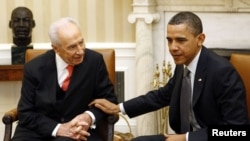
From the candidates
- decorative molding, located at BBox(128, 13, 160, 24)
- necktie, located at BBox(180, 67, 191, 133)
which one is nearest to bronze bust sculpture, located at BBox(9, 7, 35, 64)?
decorative molding, located at BBox(128, 13, 160, 24)

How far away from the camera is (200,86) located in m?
2.80

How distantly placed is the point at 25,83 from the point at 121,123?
171 centimetres

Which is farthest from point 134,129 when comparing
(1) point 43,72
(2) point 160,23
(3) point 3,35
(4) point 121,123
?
(1) point 43,72

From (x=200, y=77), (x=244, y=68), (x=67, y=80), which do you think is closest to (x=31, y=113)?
(x=67, y=80)

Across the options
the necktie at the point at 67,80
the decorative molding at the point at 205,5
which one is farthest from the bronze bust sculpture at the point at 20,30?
the necktie at the point at 67,80

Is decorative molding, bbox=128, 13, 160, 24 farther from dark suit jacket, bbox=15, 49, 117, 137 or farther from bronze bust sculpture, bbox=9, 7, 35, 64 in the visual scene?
dark suit jacket, bbox=15, 49, 117, 137

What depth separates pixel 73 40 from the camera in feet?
Answer: 9.91

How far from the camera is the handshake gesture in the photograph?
301 cm

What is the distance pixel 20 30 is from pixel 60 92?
4.53 feet

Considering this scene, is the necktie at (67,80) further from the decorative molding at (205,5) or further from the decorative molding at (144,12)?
the decorative molding at (205,5)

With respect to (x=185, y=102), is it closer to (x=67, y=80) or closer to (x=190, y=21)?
(x=190, y=21)

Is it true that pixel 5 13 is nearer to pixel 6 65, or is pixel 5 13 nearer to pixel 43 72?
pixel 6 65

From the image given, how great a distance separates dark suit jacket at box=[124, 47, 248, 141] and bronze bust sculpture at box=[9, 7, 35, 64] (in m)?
1.80

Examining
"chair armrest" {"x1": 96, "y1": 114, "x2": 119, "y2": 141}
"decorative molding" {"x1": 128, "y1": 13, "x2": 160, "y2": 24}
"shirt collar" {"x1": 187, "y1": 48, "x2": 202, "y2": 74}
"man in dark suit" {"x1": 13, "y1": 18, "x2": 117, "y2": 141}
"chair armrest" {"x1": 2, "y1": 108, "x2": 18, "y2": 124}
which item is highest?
"decorative molding" {"x1": 128, "y1": 13, "x2": 160, "y2": 24}
